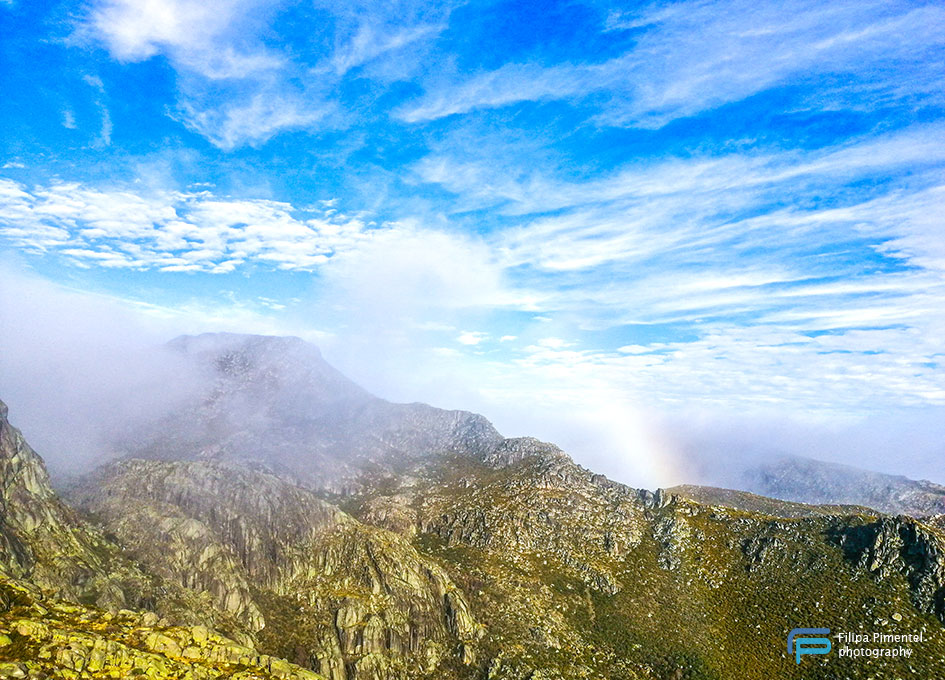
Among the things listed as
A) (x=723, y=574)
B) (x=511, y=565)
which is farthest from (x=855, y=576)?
(x=511, y=565)

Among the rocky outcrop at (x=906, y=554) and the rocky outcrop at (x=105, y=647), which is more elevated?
the rocky outcrop at (x=906, y=554)

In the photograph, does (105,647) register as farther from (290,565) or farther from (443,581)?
(443,581)

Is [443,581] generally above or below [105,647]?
below

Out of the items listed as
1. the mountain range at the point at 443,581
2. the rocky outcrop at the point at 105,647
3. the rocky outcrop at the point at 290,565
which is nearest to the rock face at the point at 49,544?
the mountain range at the point at 443,581

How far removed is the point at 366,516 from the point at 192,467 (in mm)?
66578

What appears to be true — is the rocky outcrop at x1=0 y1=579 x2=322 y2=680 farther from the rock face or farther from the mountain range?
the rock face

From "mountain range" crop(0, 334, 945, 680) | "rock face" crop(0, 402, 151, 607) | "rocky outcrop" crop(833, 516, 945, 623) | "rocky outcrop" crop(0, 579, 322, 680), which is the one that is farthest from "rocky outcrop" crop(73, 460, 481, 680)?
"rocky outcrop" crop(833, 516, 945, 623)

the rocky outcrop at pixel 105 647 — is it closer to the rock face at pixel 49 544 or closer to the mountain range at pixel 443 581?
the mountain range at pixel 443 581

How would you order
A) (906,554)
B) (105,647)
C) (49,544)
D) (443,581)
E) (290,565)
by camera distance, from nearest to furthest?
(105,647) < (49,544) < (906,554) < (290,565) < (443,581)

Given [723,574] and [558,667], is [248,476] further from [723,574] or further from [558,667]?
[723,574]

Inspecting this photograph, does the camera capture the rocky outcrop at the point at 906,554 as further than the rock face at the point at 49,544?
Yes

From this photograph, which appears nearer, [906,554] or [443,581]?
[906,554]

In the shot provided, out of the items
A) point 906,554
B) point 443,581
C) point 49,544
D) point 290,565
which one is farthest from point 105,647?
point 906,554

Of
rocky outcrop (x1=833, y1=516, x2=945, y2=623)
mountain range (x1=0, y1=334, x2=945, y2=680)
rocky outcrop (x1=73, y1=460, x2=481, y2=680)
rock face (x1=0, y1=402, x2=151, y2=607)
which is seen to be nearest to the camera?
rock face (x1=0, y1=402, x2=151, y2=607)
